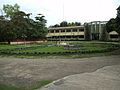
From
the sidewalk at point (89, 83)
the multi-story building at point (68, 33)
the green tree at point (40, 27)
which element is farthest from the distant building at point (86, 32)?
the sidewalk at point (89, 83)

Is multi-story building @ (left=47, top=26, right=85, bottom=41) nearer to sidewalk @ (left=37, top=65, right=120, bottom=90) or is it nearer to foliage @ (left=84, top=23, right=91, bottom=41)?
foliage @ (left=84, top=23, right=91, bottom=41)

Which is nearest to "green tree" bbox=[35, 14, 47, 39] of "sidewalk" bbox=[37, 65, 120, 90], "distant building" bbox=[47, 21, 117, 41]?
"distant building" bbox=[47, 21, 117, 41]

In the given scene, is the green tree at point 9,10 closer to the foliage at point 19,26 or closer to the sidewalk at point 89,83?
the foliage at point 19,26

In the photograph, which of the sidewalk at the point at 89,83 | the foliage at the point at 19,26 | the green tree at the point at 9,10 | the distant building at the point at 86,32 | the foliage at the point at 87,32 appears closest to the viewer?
the sidewalk at the point at 89,83

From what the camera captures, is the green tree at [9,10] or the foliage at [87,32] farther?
the foliage at [87,32]

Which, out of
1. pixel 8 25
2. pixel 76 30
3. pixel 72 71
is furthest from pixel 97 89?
pixel 76 30

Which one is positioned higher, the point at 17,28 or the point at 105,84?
the point at 17,28

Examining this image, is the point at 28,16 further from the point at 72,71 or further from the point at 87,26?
the point at 72,71

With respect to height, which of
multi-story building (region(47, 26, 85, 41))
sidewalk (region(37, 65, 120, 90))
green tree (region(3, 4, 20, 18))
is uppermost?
green tree (region(3, 4, 20, 18))

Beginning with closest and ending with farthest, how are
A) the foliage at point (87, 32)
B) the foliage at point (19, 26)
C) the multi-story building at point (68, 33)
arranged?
the foliage at point (19, 26) → the foliage at point (87, 32) → the multi-story building at point (68, 33)

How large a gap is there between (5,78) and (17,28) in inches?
1726

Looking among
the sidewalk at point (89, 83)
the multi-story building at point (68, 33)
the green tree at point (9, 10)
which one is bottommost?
the sidewalk at point (89, 83)

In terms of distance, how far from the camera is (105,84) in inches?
566

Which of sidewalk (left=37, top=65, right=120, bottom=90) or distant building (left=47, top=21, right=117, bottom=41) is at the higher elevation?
distant building (left=47, top=21, right=117, bottom=41)
